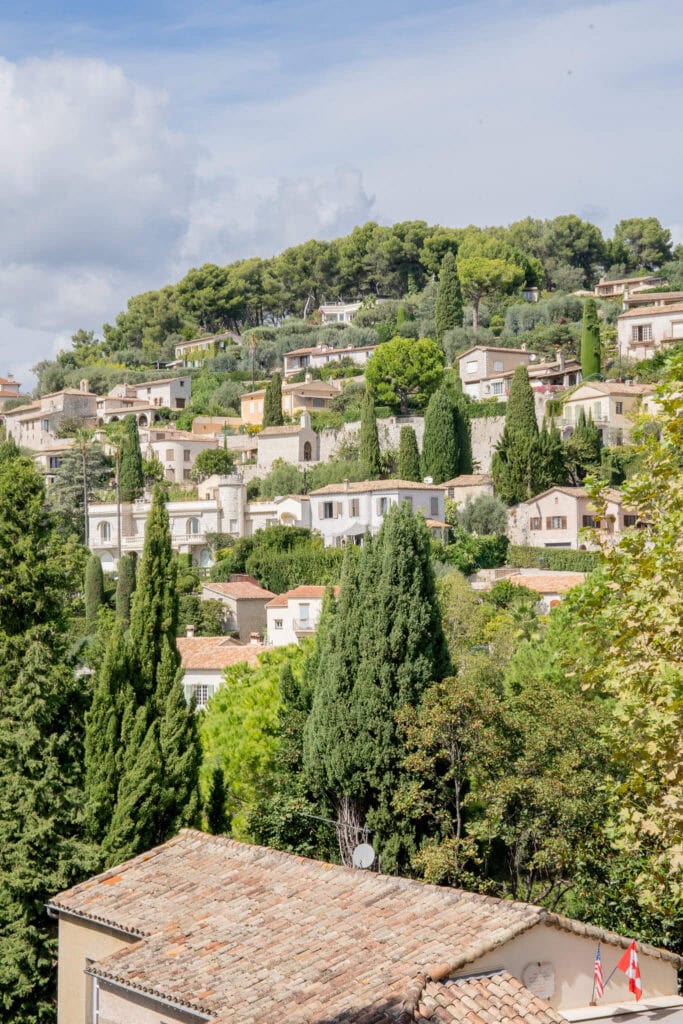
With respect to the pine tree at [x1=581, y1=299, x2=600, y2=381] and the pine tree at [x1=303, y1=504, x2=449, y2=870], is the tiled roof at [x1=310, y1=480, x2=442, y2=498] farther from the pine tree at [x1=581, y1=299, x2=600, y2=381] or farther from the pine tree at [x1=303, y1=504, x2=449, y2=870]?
the pine tree at [x1=303, y1=504, x2=449, y2=870]

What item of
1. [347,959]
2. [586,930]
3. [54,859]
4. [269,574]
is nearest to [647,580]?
[586,930]

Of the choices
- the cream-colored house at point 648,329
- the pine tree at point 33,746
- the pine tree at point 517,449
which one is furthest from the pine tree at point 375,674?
the cream-colored house at point 648,329

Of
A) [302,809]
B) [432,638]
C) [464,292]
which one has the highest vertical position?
[464,292]

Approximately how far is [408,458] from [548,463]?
8444 millimetres

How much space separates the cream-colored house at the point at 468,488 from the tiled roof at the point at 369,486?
708mm

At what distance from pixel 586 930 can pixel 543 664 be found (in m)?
19.3

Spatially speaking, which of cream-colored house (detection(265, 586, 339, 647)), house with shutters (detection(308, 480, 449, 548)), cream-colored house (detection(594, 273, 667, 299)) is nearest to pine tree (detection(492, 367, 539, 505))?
house with shutters (detection(308, 480, 449, 548))

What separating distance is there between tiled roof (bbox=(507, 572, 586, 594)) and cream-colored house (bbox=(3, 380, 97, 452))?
49.8m

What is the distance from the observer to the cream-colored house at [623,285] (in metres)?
117

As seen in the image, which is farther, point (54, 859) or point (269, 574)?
point (269, 574)

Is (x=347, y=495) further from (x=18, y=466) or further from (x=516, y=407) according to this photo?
(x=18, y=466)

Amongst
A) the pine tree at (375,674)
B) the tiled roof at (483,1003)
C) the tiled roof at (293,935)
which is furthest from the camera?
the pine tree at (375,674)

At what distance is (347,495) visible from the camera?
2736 inches

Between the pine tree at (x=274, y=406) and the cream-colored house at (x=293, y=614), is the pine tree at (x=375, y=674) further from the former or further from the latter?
the pine tree at (x=274, y=406)
